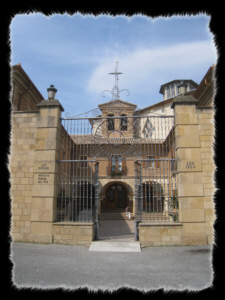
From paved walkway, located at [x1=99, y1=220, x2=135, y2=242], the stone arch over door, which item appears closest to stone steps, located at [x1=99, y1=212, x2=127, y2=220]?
the stone arch over door

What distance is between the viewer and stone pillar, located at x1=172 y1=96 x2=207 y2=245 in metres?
6.77

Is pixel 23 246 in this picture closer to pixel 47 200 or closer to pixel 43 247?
pixel 43 247

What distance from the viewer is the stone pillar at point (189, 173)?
677cm

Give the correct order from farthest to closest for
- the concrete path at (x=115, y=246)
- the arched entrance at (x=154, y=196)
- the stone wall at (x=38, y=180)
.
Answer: the stone wall at (x=38, y=180) < the arched entrance at (x=154, y=196) < the concrete path at (x=115, y=246)

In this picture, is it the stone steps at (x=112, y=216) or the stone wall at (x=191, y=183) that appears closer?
the stone wall at (x=191, y=183)

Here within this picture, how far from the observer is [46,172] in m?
7.33

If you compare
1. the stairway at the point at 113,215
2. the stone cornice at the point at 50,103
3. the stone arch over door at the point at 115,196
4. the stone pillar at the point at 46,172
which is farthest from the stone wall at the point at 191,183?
the stone arch over door at the point at 115,196

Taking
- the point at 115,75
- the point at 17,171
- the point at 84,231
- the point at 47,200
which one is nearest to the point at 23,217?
the point at 47,200

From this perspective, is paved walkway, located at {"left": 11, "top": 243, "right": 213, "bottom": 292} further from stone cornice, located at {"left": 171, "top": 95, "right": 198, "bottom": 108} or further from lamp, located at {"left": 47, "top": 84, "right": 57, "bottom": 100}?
lamp, located at {"left": 47, "top": 84, "right": 57, "bottom": 100}

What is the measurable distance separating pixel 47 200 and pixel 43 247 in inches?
52.0

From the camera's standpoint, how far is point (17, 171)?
745 centimetres

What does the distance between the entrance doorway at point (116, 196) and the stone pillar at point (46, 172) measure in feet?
56.8

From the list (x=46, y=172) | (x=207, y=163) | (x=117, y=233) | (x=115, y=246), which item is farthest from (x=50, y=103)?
(x=117, y=233)

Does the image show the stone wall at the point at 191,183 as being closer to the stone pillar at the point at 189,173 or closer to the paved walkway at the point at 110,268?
the stone pillar at the point at 189,173
